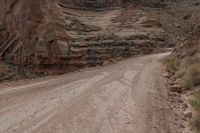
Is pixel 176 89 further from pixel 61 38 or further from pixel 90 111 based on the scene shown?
pixel 61 38

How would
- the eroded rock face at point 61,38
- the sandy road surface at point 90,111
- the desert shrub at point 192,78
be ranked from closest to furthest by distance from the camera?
1. the sandy road surface at point 90,111
2. the desert shrub at point 192,78
3. the eroded rock face at point 61,38

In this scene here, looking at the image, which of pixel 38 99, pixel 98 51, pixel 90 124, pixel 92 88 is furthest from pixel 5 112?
pixel 98 51

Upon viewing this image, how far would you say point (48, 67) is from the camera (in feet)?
94.7

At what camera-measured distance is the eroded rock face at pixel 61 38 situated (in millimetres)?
28109

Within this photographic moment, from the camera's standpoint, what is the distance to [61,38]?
2984cm

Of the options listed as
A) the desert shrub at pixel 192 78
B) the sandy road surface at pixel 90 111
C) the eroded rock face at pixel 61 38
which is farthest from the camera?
the eroded rock face at pixel 61 38

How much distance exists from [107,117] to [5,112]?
3438mm

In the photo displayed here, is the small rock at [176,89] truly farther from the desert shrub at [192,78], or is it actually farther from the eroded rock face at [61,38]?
the eroded rock face at [61,38]

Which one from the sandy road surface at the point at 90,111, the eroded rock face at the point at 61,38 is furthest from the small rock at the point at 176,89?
the eroded rock face at the point at 61,38

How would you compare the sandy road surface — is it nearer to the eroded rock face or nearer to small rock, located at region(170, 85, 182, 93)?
small rock, located at region(170, 85, 182, 93)

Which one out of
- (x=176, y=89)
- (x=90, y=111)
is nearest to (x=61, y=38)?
(x=176, y=89)

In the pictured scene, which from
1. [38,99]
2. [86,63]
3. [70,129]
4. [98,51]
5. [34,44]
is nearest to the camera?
[70,129]

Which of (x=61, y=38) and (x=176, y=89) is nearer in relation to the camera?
(x=176, y=89)

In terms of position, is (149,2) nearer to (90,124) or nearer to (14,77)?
(14,77)
